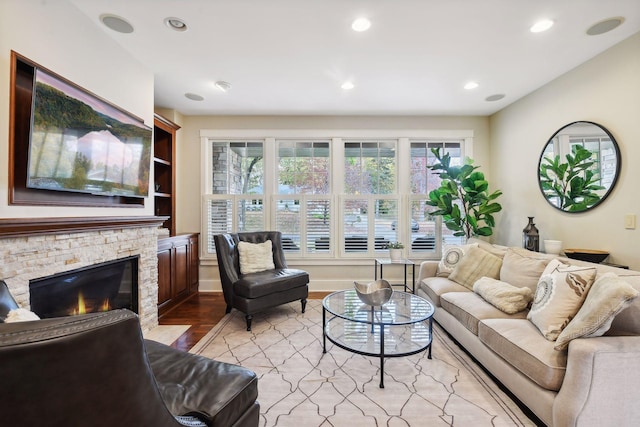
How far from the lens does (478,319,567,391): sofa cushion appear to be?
1506 mm

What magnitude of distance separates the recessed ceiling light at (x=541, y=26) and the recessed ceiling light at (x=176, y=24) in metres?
2.72

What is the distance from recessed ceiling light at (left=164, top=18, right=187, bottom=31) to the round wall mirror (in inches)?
146

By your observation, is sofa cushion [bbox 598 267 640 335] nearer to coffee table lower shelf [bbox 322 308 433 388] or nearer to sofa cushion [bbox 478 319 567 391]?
sofa cushion [bbox 478 319 567 391]

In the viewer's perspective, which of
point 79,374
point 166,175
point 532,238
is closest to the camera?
point 79,374

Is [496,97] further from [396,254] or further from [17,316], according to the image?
[17,316]

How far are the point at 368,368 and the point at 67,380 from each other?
1994 mm

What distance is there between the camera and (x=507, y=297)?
7.30 feet

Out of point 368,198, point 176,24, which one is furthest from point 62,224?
point 368,198

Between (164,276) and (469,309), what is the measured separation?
3.25 metres

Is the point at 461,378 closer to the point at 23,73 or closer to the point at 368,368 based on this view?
the point at 368,368

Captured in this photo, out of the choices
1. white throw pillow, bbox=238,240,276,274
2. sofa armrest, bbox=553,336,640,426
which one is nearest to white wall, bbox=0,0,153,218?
white throw pillow, bbox=238,240,276,274

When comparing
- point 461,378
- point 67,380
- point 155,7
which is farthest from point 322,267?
point 67,380

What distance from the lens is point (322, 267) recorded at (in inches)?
168

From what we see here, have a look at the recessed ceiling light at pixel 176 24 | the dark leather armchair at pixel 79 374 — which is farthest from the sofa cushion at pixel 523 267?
the recessed ceiling light at pixel 176 24
